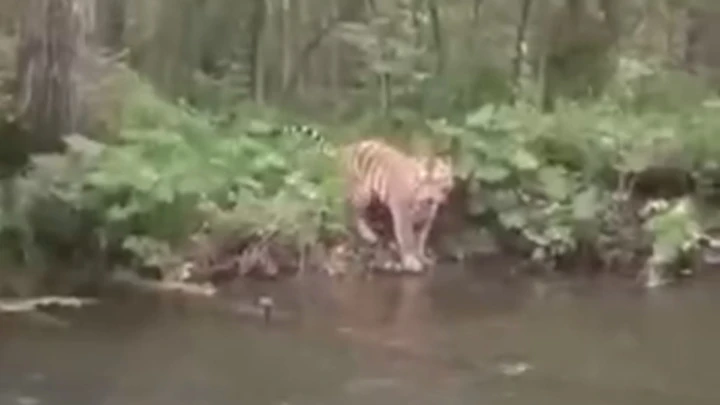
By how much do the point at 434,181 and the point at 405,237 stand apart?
0.47 metres

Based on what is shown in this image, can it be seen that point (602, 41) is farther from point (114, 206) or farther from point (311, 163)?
point (114, 206)

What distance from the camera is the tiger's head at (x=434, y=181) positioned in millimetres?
11695

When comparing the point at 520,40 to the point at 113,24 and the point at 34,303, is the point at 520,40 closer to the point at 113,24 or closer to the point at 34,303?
the point at 113,24

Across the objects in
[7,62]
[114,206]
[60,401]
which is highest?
[7,62]

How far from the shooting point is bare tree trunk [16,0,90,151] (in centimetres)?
1112

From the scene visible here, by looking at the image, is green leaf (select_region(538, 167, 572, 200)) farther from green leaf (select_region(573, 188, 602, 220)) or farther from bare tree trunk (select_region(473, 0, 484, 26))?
bare tree trunk (select_region(473, 0, 484, 26))

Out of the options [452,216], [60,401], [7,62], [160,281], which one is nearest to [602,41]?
[452,216]

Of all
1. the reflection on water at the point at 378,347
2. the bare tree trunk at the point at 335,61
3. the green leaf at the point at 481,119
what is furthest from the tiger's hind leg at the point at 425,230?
the bare tree trunk at the point at 335,61

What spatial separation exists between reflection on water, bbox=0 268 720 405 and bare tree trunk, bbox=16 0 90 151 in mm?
1650

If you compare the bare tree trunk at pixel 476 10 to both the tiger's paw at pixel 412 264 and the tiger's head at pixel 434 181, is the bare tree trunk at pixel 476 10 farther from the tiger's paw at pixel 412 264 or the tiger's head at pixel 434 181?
the tiger's paw at pixel 412 264

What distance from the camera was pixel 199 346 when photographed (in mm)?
8938

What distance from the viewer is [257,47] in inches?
656

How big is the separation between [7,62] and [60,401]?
19.0ft

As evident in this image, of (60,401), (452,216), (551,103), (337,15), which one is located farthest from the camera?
(337,15)
